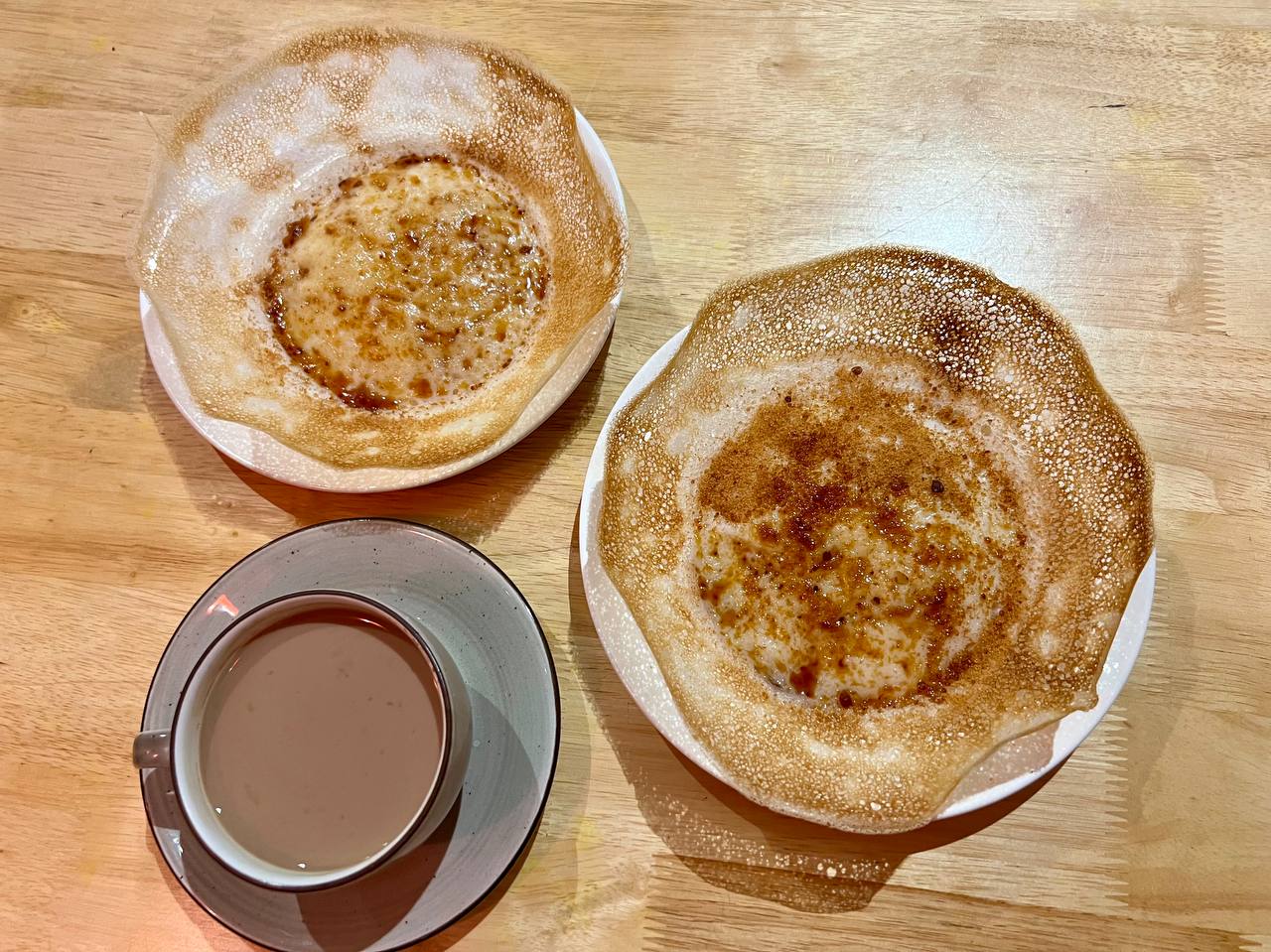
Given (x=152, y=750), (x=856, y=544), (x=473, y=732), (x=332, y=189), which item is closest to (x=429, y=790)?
(x=473, y=732)

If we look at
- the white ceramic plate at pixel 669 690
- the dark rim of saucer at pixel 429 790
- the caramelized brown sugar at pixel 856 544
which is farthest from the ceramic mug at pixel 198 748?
the caramelized brown sugar at pixel 856 544

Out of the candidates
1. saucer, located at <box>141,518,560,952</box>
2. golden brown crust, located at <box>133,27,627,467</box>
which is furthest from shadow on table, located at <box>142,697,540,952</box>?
golden brown crust, located at <box>133,27,627,467</box>

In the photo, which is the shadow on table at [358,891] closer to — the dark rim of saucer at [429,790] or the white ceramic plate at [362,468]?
the dark rim of saucer at [429,790]

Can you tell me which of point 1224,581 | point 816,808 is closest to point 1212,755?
point 1224,581

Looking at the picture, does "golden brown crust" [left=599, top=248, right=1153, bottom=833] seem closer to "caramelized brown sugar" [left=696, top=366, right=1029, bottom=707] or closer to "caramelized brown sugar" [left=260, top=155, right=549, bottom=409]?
"caramelized brown sugar" [left=696, top=366, right=1029, bottom=707]

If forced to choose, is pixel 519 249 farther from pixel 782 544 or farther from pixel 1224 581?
pixel 1224 581

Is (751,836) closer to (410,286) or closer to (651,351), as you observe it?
(651,351)
